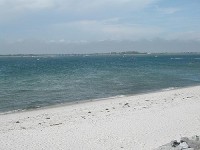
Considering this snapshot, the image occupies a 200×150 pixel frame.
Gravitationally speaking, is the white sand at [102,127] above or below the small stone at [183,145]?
below

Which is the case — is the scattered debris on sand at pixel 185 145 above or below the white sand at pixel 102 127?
above

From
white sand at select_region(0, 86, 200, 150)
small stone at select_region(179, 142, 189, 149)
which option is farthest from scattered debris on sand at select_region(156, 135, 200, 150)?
white sand at select_region(0, 86, 200, 150)

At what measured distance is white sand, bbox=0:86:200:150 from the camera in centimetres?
1527

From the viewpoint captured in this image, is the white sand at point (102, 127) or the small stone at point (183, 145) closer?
the small stone at point (183, 145)

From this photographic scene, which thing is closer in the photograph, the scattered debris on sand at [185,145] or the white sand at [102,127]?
the scattered debris on sand at [185,145]

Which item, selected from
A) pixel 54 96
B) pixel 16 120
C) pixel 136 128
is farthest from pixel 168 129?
pixel 54 96

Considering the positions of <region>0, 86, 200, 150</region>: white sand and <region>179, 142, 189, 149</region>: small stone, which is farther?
<region>0, 86, 200, 150</region>: white sand

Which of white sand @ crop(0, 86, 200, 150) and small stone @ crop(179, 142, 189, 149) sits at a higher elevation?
small stone @ crop(179, 142, 189, 149)

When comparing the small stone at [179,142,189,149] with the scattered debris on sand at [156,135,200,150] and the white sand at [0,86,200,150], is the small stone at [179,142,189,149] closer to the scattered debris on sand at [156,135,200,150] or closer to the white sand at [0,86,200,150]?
the scattered debris on sand at [156,135,200,150]

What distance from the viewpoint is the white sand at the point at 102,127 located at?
1527 cm

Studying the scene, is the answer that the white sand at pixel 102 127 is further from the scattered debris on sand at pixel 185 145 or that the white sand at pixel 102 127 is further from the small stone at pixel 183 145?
the small stone at pixel 183 145

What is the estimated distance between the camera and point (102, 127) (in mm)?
18281

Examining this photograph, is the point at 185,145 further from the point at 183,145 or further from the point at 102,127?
the point at 102,127

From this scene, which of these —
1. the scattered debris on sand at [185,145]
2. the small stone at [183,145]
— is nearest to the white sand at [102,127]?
the scattered debris on sand at [185,145]
